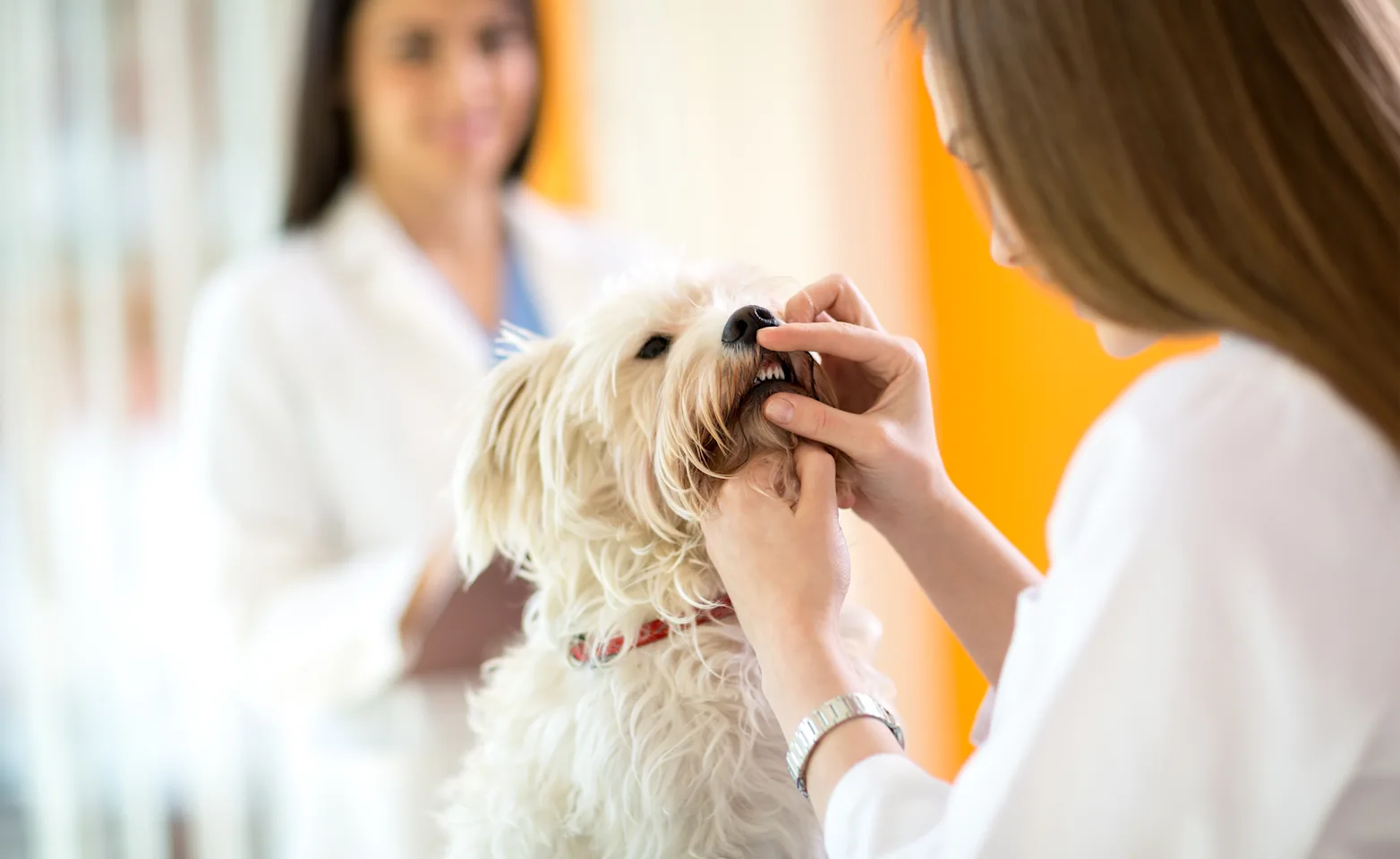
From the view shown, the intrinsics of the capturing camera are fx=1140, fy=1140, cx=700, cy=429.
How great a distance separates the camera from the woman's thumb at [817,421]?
0.95m

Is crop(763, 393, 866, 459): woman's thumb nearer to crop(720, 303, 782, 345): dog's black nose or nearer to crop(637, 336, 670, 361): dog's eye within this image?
crop(720, 303, 782, 345): dog's black nose

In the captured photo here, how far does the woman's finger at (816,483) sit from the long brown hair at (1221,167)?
0.86 ft

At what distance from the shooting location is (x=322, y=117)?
71.9 inches

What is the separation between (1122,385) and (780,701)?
198 centimetres

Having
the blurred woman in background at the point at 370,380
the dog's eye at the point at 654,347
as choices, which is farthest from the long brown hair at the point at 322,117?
the dog's eye at the point at 654,347

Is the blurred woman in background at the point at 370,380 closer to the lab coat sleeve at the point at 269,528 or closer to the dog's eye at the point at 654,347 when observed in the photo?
the lab coat sleeve at the point at 269,528

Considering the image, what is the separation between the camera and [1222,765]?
2.11 ft

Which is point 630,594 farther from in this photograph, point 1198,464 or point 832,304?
point 1198,464

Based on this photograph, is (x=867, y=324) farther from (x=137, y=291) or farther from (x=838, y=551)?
(x=137, y=291)

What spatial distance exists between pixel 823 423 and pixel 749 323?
0.11 m

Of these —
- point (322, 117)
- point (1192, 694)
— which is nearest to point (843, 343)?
point (1192, 694)

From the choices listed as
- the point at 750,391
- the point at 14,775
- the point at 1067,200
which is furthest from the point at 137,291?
the point at 1067,200

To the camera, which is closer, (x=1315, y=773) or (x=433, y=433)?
(x=1315, y=773)

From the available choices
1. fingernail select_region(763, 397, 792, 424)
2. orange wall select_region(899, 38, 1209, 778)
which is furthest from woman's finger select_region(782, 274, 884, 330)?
orange wall select_region(899, 38, 1209, 778)
